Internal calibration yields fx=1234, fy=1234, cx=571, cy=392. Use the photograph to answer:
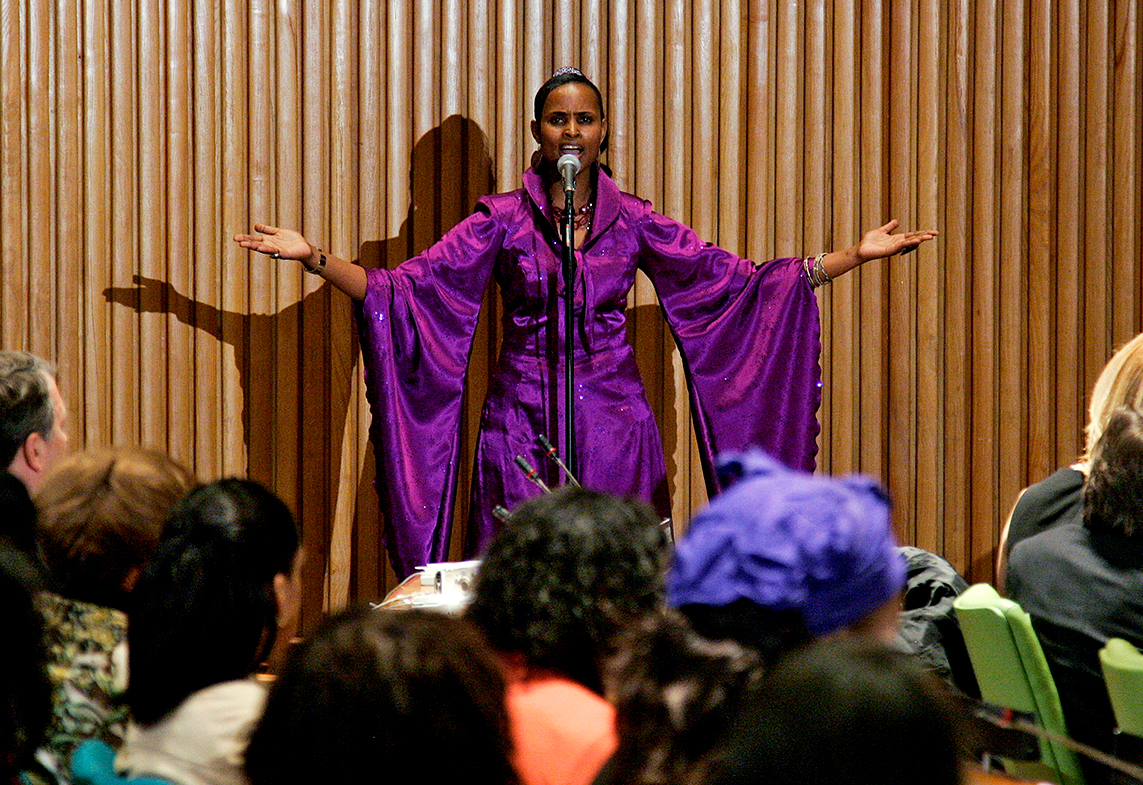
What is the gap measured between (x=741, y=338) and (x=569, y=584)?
2.59 m

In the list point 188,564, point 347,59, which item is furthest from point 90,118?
point 188,564

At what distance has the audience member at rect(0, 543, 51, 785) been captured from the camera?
128 centimetres

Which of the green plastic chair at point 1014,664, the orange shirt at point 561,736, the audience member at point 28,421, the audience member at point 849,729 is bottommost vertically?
the green plastic chair at point 1014,664

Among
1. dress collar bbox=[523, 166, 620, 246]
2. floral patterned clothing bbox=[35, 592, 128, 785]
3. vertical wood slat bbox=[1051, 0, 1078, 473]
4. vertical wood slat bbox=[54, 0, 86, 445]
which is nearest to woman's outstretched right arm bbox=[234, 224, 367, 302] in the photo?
dress collar bbox=[523, 166, 620, 246]

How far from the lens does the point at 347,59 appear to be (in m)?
4.24

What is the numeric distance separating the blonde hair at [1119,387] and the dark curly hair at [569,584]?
5.58 feet

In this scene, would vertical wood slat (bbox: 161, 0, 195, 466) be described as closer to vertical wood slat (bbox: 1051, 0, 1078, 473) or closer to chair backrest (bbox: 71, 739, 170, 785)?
chair backrest (bbox: 71, 739, 170, 785)

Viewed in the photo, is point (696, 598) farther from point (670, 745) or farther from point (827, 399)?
point (827, 399)

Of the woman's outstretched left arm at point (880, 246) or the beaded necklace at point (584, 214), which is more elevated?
the beaded necklace at point (584, 214)

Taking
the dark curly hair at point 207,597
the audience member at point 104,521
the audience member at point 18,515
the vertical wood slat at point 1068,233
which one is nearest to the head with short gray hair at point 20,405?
the audience member at point 104,521

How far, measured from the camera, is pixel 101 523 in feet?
6.27

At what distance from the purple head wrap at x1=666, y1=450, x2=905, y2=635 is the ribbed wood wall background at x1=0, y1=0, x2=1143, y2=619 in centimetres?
315

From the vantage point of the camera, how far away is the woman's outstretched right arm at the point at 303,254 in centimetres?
351

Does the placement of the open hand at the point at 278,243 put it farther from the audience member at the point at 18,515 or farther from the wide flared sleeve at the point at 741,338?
the audience member at the point at 18,515
